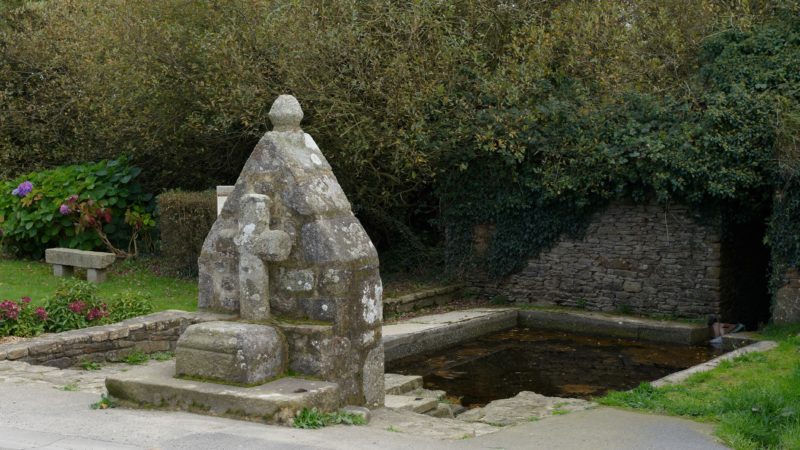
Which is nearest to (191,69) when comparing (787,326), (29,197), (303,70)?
(303,70)

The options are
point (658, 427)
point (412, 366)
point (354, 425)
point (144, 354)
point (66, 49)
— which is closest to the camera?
point (354, 425)

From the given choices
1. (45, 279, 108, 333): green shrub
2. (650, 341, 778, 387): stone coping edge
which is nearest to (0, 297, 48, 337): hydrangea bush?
(45, 279, 108, 333): green shrub

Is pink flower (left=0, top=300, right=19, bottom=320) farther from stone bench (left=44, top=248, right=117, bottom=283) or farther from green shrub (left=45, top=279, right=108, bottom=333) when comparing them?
stone bench (left=44, top=248, right=117, bottom=283)

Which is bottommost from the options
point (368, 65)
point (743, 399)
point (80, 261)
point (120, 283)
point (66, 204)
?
point (743, 399)

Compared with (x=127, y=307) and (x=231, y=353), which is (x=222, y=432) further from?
(x=127, y=307)

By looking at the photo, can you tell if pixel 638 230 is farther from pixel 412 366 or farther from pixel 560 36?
pixel 412 366

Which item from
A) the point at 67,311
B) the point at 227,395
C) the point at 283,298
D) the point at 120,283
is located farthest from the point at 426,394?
the point at 120,283

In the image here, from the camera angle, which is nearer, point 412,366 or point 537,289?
point 412,366

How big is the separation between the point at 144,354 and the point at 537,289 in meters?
7.60

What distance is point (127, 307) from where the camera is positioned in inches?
463

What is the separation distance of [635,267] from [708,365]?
4.50 metres

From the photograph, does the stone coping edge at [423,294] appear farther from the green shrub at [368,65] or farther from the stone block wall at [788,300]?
the stone block wall at [788,300]

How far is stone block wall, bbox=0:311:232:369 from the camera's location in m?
9.65

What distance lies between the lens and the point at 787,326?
13.3m
